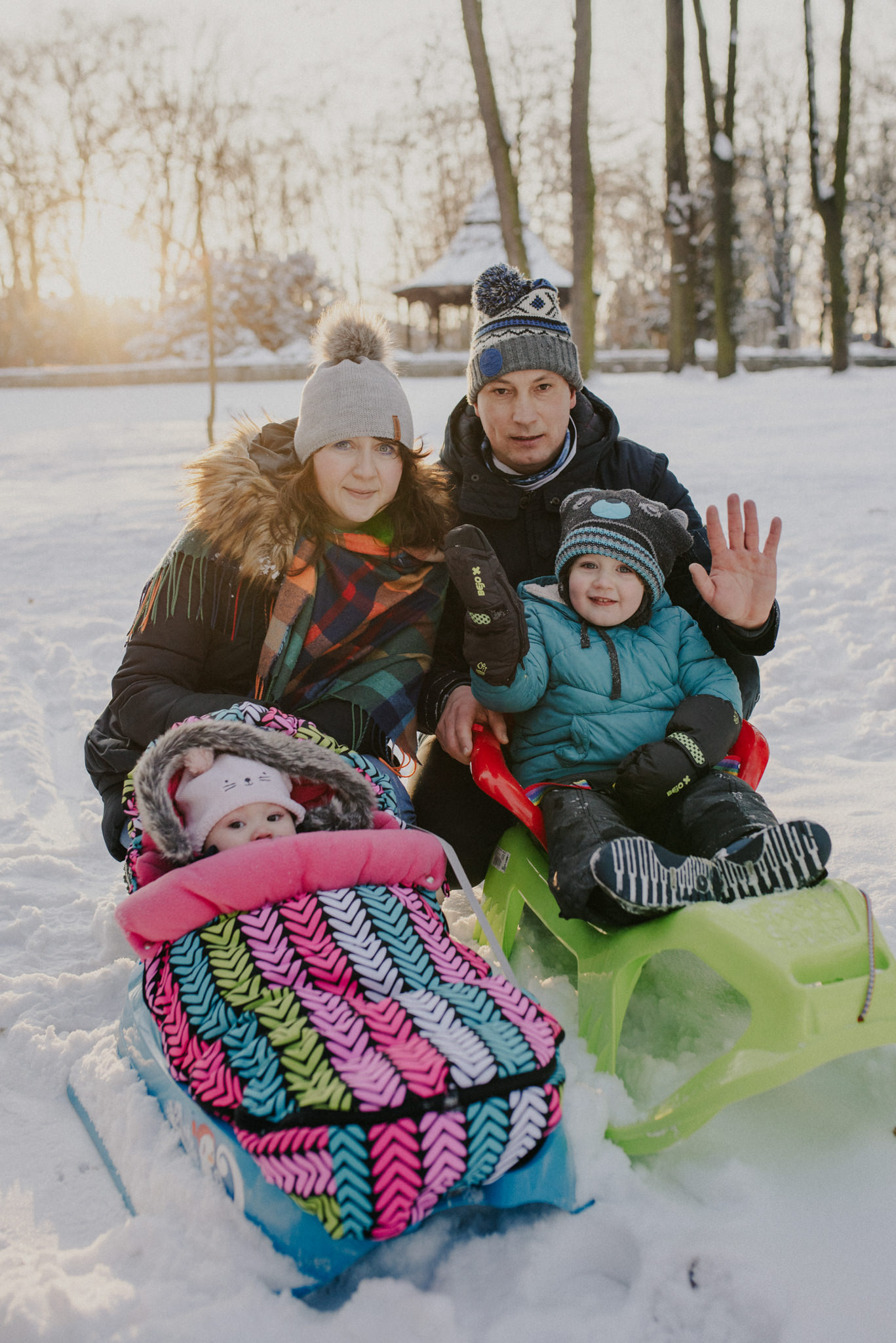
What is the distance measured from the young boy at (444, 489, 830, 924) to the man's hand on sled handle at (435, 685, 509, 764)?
0.05 metres

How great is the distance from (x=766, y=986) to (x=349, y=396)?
4.89ft

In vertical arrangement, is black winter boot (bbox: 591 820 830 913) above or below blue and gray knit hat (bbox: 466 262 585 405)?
below

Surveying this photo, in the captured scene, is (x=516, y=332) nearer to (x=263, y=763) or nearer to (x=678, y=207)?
(x=263, y=763)

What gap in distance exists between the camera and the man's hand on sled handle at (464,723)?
2.28 m

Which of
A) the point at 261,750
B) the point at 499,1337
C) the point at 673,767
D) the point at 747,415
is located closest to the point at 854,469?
the point at 747,415

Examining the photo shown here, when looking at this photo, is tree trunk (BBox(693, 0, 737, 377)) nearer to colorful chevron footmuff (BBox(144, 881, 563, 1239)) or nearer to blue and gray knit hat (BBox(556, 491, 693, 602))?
blue and gray knit hat (BBox(556, 491, 693, 602))

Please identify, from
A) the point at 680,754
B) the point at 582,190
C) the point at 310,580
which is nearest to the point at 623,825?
the point at 680,754

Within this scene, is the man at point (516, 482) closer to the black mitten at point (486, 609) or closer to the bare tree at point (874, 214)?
the black mitten at point (486, 609)

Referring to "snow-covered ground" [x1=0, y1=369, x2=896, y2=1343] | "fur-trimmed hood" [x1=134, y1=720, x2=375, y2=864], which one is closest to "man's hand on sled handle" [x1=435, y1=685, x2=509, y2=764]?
"fur-trimmed hood" [x1=134, y1=720, x2=375, y2=864]

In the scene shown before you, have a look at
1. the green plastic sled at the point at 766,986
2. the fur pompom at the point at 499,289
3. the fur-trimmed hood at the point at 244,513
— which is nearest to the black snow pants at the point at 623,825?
the green plastic sled at the point at 766,986

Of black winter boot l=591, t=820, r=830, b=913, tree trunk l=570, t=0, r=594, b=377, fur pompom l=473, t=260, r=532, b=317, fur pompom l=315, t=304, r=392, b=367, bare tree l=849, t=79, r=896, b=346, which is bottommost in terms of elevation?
black winter boot l=591, t=820, r=830, b=913

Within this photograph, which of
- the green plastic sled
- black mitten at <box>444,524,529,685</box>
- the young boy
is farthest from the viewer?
black mitten at <box>444,524,529,685</box>

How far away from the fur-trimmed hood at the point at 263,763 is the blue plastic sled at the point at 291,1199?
404 millimetres

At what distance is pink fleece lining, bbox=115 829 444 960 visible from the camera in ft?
5.24
